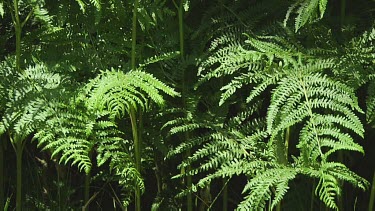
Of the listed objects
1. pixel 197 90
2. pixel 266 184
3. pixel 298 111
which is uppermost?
pixel 197 90

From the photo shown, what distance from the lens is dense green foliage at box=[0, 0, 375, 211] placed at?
64.2 inches

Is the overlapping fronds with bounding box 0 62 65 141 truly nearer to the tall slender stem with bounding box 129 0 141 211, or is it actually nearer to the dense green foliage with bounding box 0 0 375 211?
the dense green foliage with bounding box 0 0 375 211

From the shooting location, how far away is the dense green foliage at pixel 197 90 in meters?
1.63

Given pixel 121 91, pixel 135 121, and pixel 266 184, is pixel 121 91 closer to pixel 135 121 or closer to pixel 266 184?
pixel 135 121

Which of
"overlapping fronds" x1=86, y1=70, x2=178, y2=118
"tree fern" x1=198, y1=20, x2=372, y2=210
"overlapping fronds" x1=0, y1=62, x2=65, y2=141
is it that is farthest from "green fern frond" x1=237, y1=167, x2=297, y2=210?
"overlapping fronds" x1=0, y1=62, x2=65, y2=141

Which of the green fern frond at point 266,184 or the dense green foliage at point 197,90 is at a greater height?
the dense green foliage at point 197,90

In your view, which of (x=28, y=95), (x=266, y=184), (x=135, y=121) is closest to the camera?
→ (x=266, y=184)

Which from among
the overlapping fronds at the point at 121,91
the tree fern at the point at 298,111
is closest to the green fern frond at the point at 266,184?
the tree fern at the point at 298,111

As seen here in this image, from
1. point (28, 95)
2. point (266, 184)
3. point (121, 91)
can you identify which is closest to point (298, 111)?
point (266, 184)

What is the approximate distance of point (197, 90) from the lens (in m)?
2.00

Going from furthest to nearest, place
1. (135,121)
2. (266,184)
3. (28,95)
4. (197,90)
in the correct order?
(197,90), (135,121), (28,95), (266,184)

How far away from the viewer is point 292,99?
5.39ft

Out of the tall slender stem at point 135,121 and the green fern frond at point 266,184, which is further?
the tall slender stem at point 135,121

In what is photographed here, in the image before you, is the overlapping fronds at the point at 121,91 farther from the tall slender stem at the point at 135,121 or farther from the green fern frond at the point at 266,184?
the green fern frond at the point at 266,184
